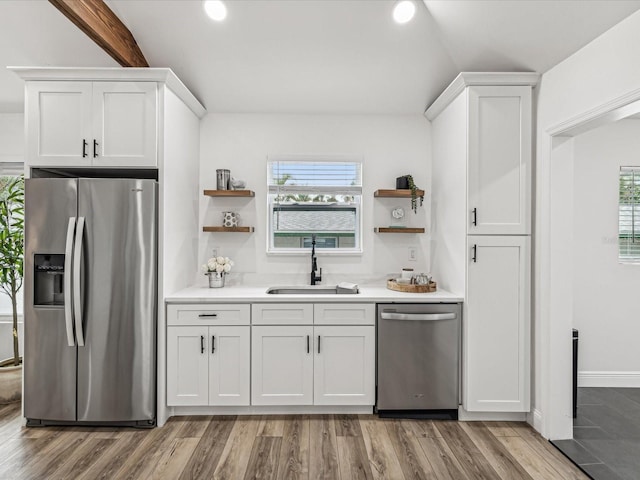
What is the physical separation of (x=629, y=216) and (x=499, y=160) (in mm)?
1779

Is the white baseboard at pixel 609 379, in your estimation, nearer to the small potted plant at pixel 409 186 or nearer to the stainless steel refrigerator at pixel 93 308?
the small potted plant at pixel 409 186

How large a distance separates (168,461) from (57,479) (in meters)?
0.58

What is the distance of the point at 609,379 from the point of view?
11.6 feet

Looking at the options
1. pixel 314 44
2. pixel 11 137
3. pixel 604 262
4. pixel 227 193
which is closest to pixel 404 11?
pixel 314 44

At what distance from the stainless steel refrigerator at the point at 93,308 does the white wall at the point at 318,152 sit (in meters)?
0.96

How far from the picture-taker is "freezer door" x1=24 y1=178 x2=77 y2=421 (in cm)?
269

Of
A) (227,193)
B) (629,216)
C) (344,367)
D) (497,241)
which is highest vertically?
(227,193)

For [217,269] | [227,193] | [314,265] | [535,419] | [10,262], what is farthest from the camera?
[314,265]

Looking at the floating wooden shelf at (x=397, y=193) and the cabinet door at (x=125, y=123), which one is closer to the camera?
the cabinet door at (x=125, y=123)

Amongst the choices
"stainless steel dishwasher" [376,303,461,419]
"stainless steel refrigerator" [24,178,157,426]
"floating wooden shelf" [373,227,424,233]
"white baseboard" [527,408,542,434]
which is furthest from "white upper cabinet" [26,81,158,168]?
"white baseboard" [527,408,542,434]

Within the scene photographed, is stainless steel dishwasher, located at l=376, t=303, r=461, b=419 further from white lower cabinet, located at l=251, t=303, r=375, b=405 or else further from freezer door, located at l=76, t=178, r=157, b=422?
freezer door, located at l=76, t=178, r=157, b=422

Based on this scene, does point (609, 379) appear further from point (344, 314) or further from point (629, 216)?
point (344, 314)

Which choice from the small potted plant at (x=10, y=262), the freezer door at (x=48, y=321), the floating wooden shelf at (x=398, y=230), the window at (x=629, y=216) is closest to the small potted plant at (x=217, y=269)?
the freezer door at (x=48, y=321)

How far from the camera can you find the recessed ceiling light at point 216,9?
107 inches
